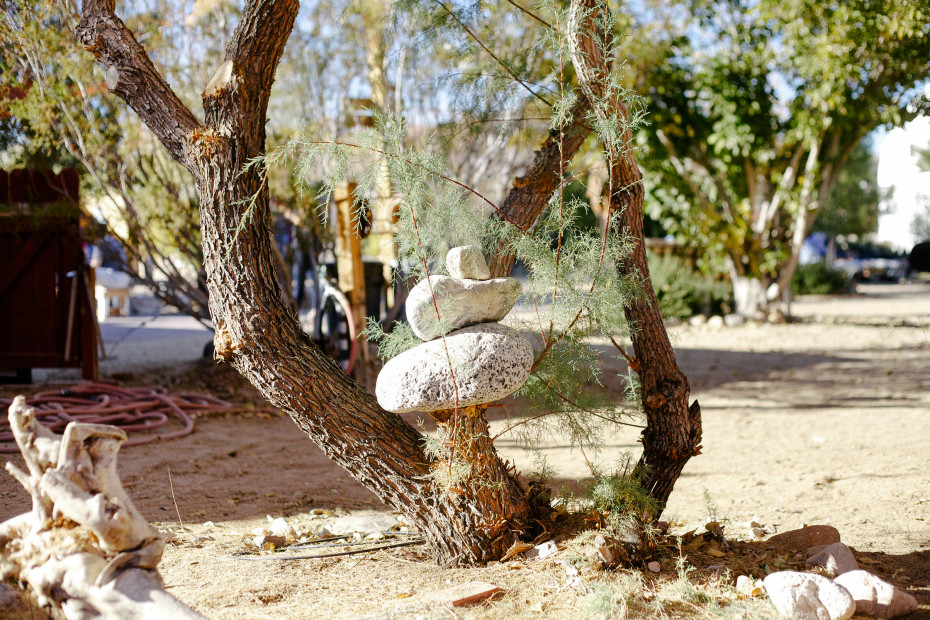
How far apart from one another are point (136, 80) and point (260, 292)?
1002 mm

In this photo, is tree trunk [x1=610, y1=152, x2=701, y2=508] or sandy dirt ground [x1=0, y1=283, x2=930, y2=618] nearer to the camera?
sandy dirt ground [x1=0, y1=283, x2=930, y2=618]

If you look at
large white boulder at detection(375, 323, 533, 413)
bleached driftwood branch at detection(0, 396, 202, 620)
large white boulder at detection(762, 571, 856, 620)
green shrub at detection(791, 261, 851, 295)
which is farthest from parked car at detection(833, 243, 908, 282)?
bleached driftwood branch at detection(0, 396, 202, 620)

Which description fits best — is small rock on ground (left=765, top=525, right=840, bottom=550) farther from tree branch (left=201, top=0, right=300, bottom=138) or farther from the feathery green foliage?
tree branch (left=201, top=0, right=300, bottom=138)

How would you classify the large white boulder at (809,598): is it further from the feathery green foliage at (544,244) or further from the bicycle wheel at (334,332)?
the bicycle wheel at (334,332)

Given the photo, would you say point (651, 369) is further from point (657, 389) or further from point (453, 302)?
point (453, 302)

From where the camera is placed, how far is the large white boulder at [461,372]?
2799mm

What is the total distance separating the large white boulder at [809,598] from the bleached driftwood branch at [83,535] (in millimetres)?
1973

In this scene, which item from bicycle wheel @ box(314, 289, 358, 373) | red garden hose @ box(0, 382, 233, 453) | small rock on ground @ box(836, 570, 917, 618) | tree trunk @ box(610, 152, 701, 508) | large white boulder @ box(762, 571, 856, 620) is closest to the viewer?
large white boulder @ box(762, 571, 856, 620)

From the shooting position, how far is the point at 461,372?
9.20 feet

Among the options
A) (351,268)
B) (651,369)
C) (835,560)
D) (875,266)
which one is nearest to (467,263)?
(651,369)

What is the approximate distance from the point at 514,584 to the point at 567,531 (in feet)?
1.41

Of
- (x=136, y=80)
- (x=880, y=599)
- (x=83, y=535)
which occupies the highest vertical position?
(x=136, y=80)

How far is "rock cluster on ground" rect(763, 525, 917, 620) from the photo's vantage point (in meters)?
2.60

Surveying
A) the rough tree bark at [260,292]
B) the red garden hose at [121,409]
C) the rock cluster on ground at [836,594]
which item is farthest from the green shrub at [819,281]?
the rough tree bark at [260,292]
